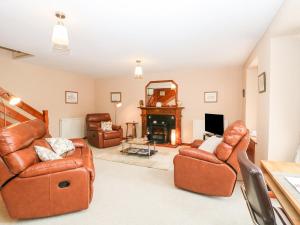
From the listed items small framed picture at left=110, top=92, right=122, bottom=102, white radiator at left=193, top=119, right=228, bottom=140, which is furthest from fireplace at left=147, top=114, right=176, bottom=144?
small framed picture at left=110, top=92, right=122, bottom=102

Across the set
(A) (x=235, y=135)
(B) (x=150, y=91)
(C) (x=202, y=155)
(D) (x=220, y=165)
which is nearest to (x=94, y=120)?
(B) (x=150, y=91)

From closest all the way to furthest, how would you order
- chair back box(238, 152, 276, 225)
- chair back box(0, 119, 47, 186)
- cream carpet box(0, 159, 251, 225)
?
1. chair back box(238, 152, 276, 225)
2. chair back box(0, 119, 47, 186)
3. cream carpet box(0, 159, 251, 225)

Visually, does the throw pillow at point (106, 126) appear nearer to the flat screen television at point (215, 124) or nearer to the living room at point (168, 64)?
the living room at point (168, 64)

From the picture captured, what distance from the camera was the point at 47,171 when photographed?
1.86 meters

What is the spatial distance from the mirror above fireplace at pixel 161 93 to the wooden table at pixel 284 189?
14.1 ft

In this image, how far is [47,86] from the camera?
207 inches

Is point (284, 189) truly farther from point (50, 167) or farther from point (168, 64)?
point (168, 64)

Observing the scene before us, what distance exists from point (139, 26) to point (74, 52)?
6.24 ft

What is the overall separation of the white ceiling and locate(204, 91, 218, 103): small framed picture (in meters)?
1.34

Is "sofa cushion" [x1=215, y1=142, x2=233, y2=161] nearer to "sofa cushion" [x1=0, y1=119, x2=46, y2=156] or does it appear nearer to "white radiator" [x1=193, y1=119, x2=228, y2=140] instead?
"sofa cushion" [x1=0, y1=119, x2=46, y2=156]

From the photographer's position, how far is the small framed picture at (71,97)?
5.85m

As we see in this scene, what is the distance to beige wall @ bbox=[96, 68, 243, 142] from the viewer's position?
5137 mm

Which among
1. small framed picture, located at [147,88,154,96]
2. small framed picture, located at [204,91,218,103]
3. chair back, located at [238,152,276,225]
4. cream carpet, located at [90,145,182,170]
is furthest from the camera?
small framed picture, located at [147,88,154,96]

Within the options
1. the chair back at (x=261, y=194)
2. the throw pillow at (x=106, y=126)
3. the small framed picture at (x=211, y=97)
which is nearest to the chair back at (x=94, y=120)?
the throw pillow at (x=106, y=126)
